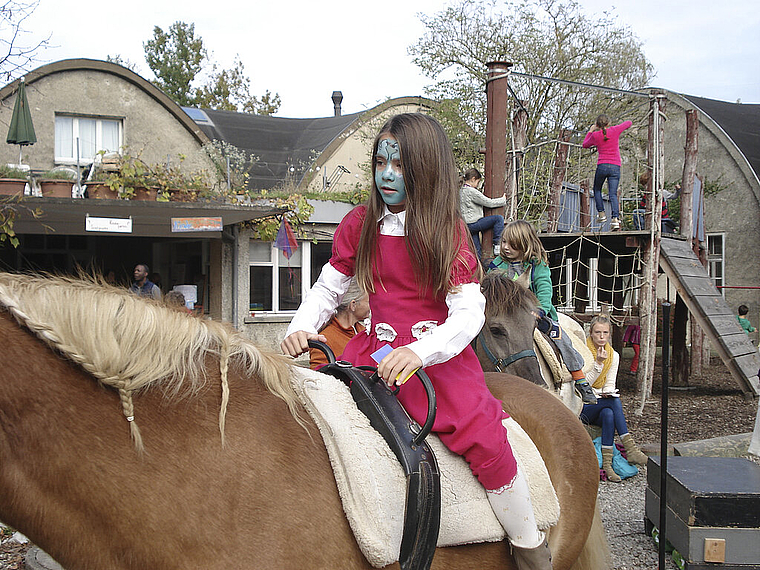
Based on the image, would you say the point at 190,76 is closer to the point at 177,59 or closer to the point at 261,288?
the point at 177,59

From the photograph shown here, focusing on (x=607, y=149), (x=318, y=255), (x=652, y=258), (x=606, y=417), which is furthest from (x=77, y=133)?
(x=606, y=417)

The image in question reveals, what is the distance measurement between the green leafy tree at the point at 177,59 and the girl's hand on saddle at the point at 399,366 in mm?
30663

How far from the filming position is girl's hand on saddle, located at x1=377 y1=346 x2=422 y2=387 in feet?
5.19

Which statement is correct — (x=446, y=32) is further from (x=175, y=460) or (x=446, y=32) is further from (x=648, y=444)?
(x=175, y=460)

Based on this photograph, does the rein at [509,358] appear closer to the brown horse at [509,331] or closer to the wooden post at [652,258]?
the brown horse at [509,331]

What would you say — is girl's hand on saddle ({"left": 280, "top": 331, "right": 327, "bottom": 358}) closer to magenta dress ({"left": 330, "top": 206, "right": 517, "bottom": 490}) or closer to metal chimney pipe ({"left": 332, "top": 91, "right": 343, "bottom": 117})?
magenta dress ({"left": 330, "top": 206, "right": 517, "bottom": 490})

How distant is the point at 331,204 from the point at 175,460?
40.2ft

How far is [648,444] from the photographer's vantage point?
23.2ft

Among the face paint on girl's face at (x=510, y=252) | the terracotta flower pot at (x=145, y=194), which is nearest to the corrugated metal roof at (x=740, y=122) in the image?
the face paint on girl's face at (x=510, y=252)

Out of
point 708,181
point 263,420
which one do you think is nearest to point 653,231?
point 263,420

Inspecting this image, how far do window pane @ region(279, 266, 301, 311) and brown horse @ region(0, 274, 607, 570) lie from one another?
12.3m

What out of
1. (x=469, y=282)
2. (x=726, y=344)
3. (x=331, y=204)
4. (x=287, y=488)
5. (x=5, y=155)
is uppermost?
(x=5, y=155)

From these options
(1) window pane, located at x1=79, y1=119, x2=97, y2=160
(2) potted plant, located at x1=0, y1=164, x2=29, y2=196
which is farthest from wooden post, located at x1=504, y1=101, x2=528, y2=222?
(1) window pane, located at x1=79, y1=119, x2=97, y2=160

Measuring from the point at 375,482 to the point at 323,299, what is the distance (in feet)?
A: 2.30
